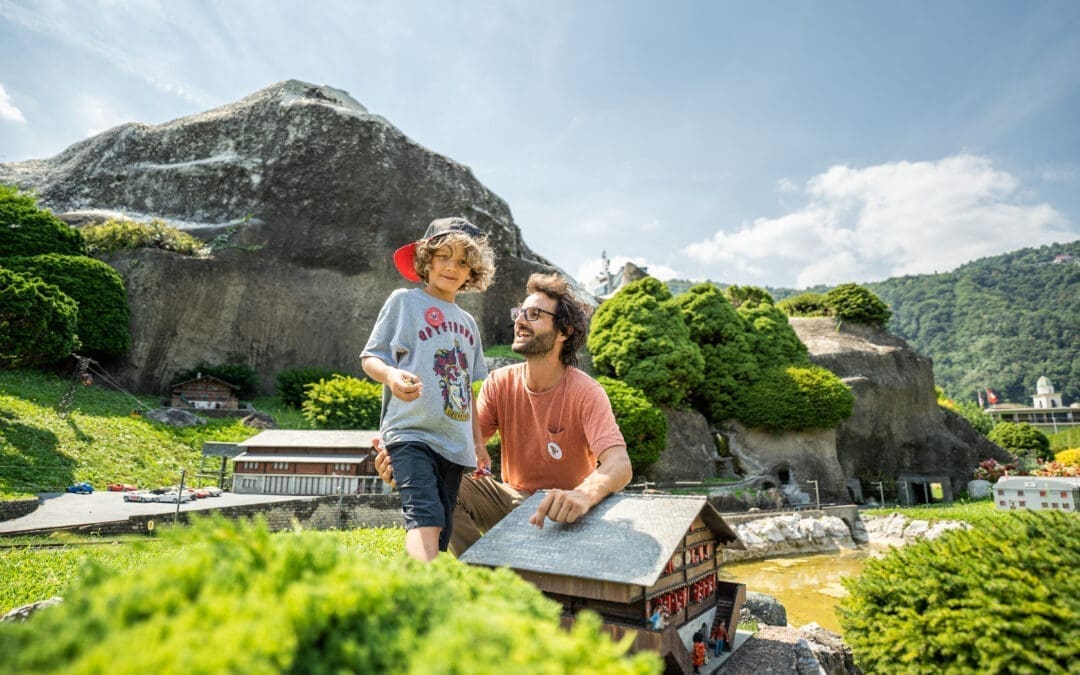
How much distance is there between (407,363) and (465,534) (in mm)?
1173

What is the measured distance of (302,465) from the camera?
1412 centimetres

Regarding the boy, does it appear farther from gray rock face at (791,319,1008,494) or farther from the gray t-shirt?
gray rock face at (791,319,1008,494)

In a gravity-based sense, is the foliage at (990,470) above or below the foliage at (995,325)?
below

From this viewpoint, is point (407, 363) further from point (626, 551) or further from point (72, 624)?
point (72, 624)

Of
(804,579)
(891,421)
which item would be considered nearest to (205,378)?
(804,579)

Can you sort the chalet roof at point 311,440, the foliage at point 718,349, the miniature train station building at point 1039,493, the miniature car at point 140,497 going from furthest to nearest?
the foliage at point 718,349 → the chalet roof at point 311,440 → the miniature train station building at point 1039,493 → the miniature car at point 140,497

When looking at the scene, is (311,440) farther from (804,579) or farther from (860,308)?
(860,308)

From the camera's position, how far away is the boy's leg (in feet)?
11.3

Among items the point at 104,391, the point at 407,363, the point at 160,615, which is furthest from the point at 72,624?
the point at 104,391

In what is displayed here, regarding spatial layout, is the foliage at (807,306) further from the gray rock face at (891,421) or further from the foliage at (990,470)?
the foliage at (990,470)

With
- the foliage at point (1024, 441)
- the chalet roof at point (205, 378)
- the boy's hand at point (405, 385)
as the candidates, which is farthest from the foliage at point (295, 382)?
the foliage at point (1024, 441)

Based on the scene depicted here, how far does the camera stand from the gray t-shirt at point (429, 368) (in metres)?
3.02

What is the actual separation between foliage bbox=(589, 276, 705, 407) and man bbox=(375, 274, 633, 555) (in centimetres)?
1700

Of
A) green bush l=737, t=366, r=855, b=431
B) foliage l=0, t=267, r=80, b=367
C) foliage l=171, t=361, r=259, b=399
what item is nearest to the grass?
foliage l=0, t=267, r=80, b=367
